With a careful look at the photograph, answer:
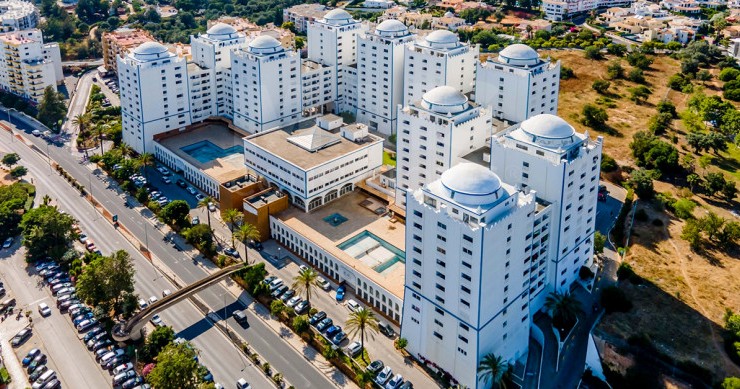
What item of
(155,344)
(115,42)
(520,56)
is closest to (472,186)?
(155,344)

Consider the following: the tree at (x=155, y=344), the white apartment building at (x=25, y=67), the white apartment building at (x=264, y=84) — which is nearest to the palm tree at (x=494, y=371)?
the tree at (x=155, y=344)

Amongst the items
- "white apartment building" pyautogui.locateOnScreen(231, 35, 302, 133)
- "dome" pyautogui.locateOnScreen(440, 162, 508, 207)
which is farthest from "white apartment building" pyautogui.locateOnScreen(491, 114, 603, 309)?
"white apartment building" pyautogui.locateOnScreen(231, 35, 302, 133)

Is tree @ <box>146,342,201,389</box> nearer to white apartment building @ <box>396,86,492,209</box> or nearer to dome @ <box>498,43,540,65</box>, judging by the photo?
white apartment building @ <box>396,86,492,209</box>

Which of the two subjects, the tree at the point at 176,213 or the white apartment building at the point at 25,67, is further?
the white apartment building at the point at 25,67

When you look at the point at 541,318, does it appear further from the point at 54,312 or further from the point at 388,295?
the point at 54,312

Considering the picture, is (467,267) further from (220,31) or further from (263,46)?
(220,31)

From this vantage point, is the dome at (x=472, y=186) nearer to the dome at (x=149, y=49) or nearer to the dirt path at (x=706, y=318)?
the dirt path at (x=706, y=318)

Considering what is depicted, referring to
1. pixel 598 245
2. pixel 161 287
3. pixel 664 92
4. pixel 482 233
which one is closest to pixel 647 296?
pixel 598 245
